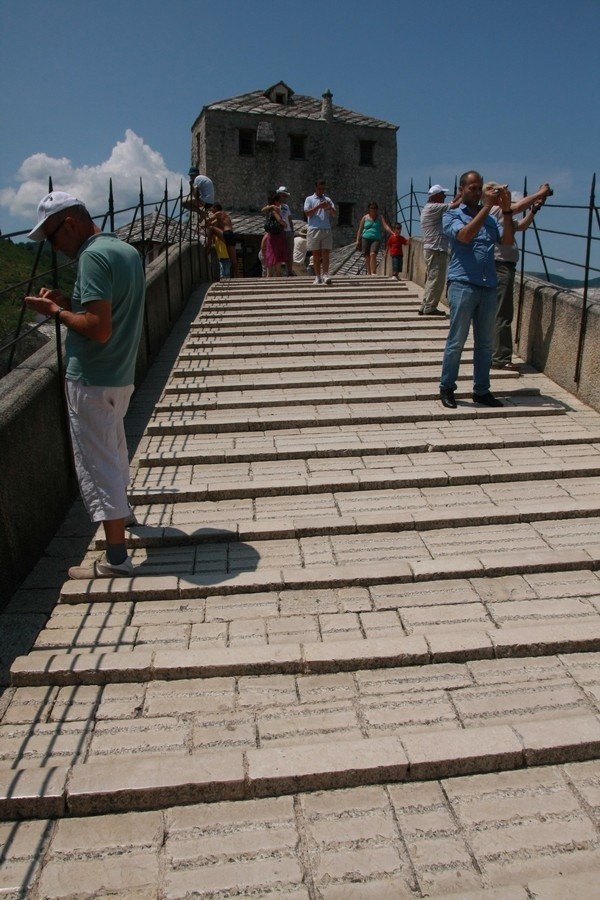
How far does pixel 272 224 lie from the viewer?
13.1 metres

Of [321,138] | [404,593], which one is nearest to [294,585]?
[404,593]

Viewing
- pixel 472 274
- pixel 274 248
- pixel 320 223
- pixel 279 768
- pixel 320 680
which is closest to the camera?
pixel 279 768

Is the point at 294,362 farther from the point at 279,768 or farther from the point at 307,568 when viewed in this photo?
the point at 279,768

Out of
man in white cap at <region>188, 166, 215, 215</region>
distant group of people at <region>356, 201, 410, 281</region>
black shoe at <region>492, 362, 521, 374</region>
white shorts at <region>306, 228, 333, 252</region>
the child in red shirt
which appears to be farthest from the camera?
man in white cap at <region>188, 166, 215, 215</region>

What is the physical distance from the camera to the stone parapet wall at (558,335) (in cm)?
642

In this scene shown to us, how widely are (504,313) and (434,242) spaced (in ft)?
6.84

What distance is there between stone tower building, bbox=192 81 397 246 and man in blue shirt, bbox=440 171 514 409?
33.6 meters

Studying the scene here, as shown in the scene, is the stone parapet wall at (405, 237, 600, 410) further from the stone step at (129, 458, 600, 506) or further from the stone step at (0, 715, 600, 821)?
the stone step at (0, 715, 600, 821)

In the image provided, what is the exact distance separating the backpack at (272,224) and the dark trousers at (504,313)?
6686mm

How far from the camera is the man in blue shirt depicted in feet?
19.6

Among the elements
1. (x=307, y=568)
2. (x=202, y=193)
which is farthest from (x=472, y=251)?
(x=202, y=193)

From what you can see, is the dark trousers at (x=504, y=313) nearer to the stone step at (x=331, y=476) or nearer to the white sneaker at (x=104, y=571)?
the stone step at (x=331, y=476)

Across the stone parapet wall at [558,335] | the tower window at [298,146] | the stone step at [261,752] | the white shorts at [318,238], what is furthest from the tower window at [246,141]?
the stone step at [261,752]

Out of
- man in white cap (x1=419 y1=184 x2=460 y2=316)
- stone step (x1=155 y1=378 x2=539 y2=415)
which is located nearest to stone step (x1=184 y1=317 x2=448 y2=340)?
man in white cap (x1=419 y1=184 x2=460 y2=316)
